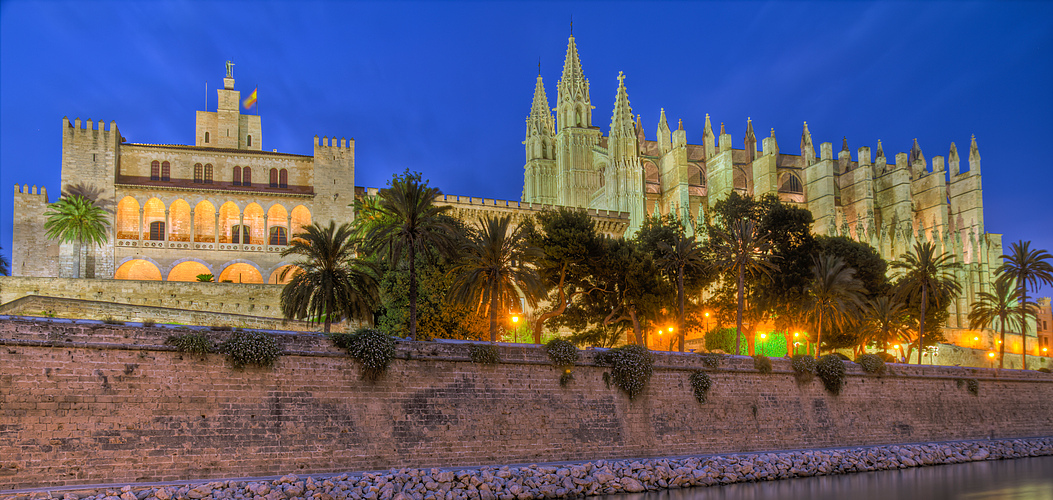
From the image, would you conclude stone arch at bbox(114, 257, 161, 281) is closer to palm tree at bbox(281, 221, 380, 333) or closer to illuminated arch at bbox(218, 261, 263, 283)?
illuminated arch at bbox(218, 261, 263, 283)

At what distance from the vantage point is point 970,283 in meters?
64.4

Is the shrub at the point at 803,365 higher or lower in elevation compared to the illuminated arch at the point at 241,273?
lower

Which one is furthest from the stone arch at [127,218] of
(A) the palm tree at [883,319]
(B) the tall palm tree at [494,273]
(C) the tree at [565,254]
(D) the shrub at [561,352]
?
(A) the palm tree at [883,319]

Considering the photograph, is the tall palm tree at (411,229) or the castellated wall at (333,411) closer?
the castellated wall at (333,411)

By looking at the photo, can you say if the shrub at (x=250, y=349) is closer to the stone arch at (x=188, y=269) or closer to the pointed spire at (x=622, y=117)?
the stone arch at (x=188, y=269)

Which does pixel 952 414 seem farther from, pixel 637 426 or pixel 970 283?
pixel 970 283

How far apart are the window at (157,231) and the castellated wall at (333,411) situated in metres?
31.4

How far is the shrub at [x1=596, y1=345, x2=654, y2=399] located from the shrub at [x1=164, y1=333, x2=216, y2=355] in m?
11.6

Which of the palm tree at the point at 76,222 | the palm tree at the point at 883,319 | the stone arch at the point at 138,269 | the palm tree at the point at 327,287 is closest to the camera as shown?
the palm tree at the point at 327,287

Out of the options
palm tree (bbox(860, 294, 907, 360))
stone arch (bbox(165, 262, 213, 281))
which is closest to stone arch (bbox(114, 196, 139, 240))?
stone arch (bbox(165, 262, 213, 281))

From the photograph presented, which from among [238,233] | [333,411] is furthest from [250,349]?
[238,233]

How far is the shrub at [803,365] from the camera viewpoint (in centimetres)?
3009

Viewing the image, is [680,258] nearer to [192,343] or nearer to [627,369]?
[627,369]

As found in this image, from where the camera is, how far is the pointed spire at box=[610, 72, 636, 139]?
60250mm
